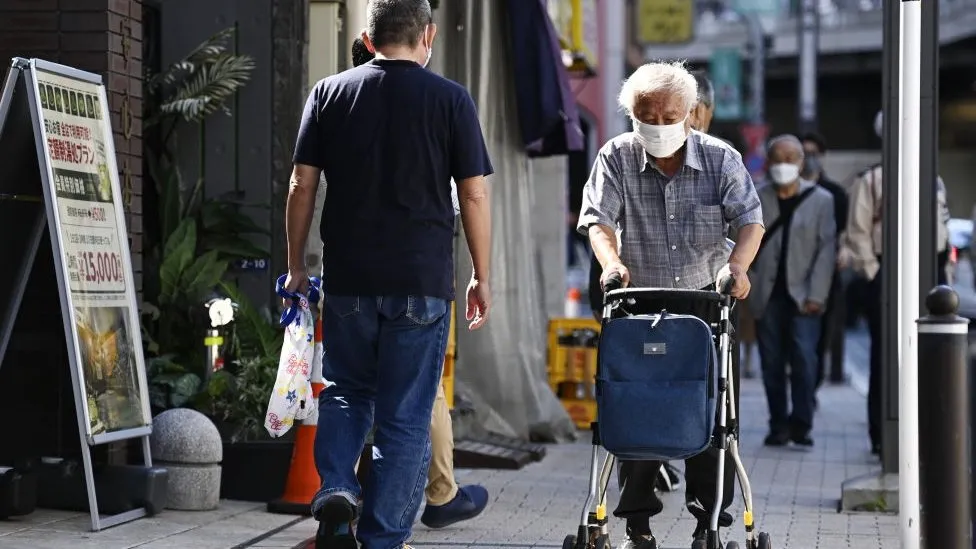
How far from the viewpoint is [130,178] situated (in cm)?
748

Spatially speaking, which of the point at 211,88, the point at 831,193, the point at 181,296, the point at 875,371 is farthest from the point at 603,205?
the point at 831,193

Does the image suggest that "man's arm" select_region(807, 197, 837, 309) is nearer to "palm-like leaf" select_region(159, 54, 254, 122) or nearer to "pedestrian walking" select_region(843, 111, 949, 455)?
"pedestrian walking" select_region(843, 111, 949, 455)

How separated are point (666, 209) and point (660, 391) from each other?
0.83m

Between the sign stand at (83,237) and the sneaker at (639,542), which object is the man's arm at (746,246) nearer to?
the sneaker at (639,542)

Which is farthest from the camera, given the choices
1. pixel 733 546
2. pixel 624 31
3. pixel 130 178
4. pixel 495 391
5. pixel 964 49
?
pixel 964 49

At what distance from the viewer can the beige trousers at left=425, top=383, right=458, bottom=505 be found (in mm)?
6602

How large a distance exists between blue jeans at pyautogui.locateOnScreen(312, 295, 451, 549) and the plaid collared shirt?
73 cm

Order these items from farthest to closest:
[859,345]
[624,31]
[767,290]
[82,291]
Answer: [624,31] → [859,345] → [767,290] → [82,291]

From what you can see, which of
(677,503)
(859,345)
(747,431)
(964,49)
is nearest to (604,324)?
(677,503)

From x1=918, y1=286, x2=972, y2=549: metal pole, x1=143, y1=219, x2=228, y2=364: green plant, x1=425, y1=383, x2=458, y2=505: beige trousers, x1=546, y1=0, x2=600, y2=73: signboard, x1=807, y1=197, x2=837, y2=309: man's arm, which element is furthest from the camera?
x1=546, y1=0, x2=600, y2=73: signboard

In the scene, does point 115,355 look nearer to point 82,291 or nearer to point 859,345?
point 82,291

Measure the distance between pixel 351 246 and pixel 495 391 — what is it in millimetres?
4759

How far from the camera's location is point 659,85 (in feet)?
18.2

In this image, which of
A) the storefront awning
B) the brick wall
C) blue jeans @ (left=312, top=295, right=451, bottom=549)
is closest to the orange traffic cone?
the brick wall
